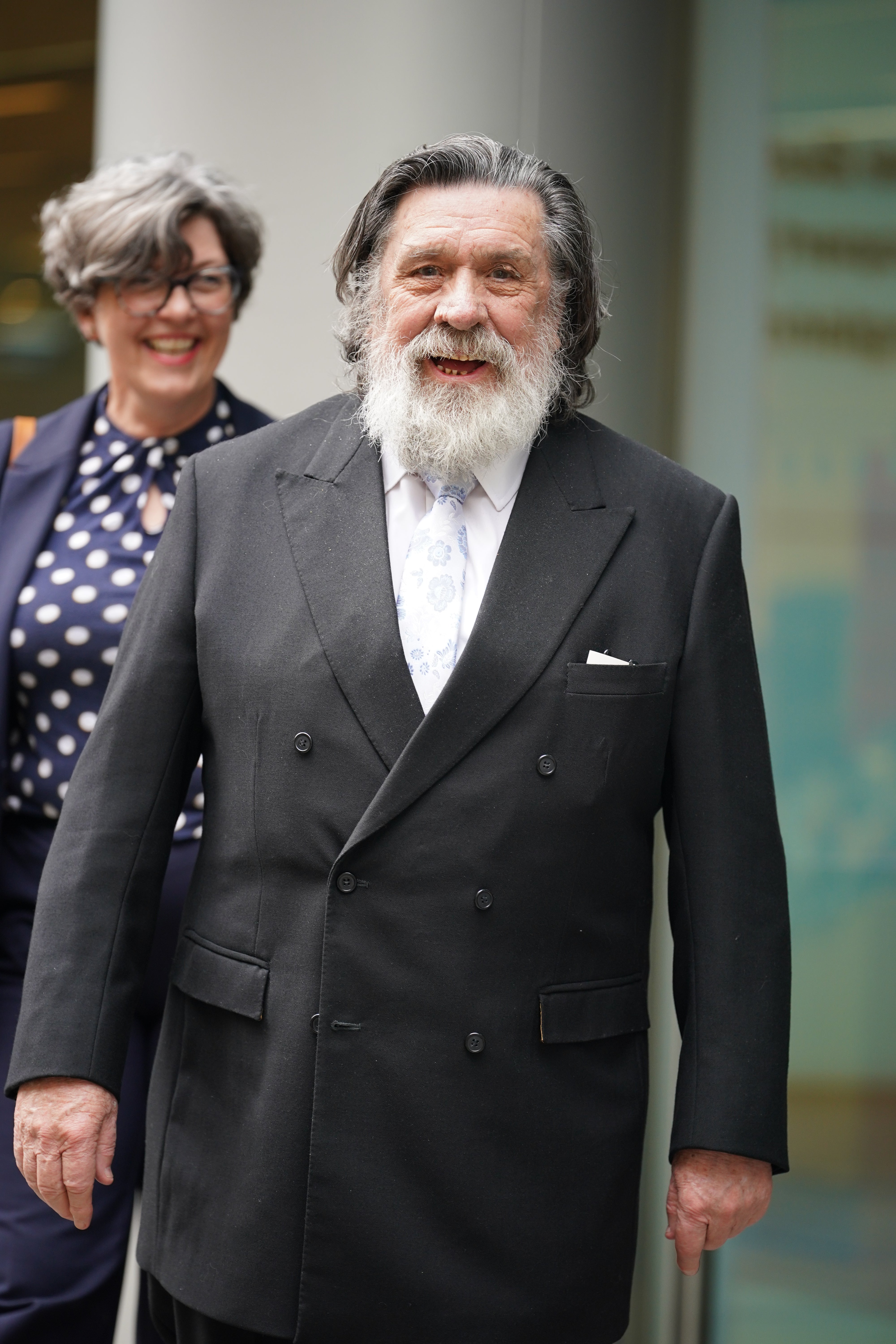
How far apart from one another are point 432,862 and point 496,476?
2.03 ft

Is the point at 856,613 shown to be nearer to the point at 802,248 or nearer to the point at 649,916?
the point at 802,248

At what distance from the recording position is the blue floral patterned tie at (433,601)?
225 cm

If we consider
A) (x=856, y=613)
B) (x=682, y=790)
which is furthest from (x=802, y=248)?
(x=682, y=790)

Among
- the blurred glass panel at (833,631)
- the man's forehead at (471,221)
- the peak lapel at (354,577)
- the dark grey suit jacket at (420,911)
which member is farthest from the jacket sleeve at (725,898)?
the blurred glass panel at (833,631)

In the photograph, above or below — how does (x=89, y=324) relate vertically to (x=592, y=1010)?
above

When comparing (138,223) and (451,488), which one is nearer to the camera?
(451,488)

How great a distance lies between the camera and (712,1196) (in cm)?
223

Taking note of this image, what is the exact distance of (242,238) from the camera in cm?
332

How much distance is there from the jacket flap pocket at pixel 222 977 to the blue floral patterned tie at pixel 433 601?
0.44m

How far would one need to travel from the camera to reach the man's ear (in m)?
3.32

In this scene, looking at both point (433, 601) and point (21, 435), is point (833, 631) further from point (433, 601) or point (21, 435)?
point (21, 435)

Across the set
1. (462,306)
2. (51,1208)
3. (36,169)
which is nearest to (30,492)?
(462,306)

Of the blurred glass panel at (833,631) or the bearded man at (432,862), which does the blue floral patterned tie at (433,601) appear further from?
the blurred glass panel at (833,631)

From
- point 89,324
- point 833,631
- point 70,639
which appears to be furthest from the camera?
point 833,631
